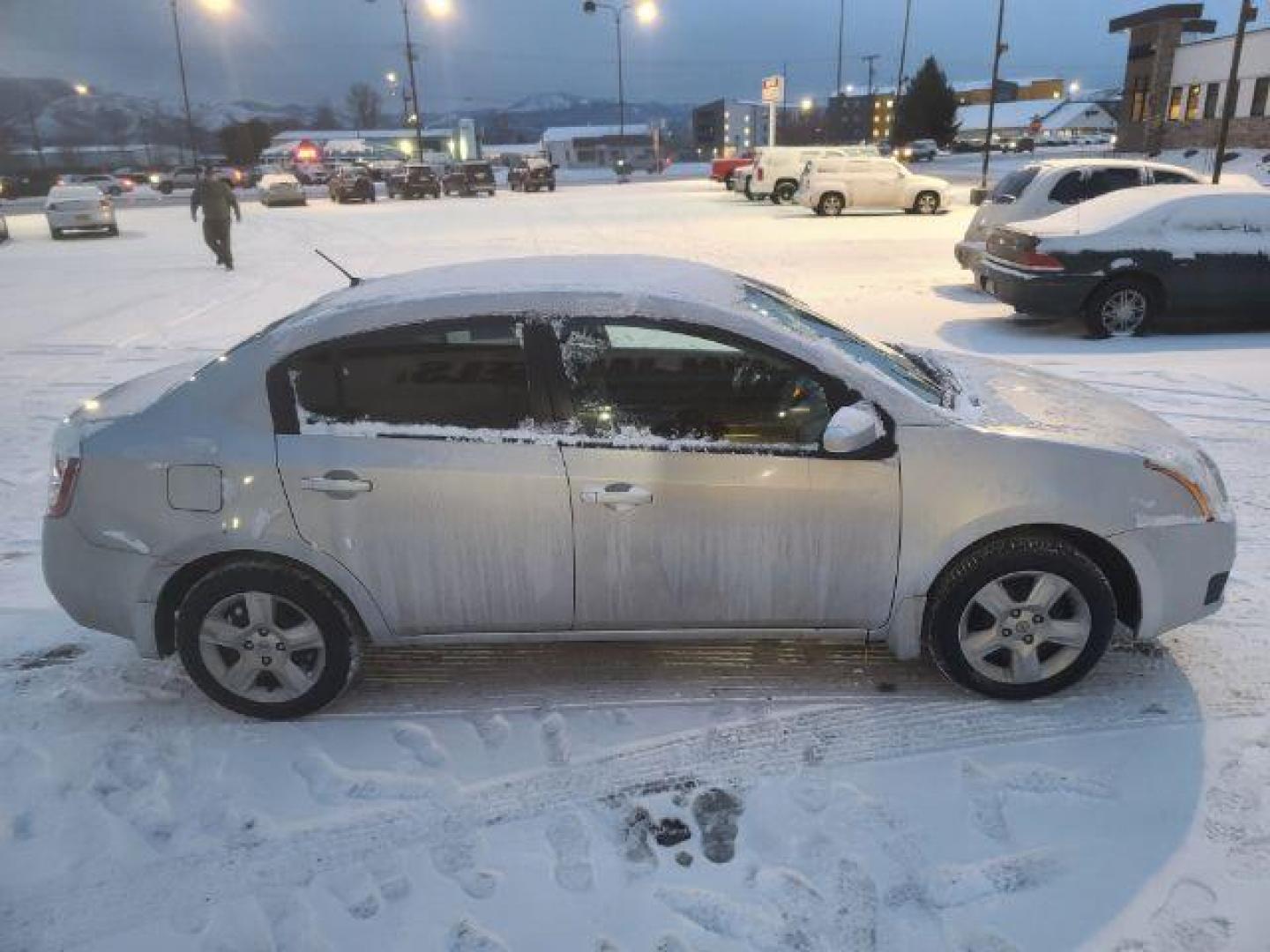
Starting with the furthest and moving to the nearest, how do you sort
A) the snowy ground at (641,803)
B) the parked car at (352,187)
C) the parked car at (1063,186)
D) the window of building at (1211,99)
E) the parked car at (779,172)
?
the window of building at (1211,99) < the parked car at (352,187) < the parked car at (779,172) < the parked car at (1063,186) < the snowy ground at (641,803)

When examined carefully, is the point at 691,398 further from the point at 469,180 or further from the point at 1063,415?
the point at 469,180

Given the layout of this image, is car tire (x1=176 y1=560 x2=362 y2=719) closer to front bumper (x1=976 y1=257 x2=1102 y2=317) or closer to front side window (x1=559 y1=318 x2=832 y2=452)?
front side window (x1=559 y1=318 x2=832 y2=452)

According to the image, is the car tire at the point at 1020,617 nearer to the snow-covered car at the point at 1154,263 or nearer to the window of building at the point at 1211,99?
the snow-covered car at the point at 1154,263

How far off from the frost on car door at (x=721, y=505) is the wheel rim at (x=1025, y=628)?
1.21ft

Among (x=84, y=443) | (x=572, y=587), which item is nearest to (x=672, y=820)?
(x=572, y=587)

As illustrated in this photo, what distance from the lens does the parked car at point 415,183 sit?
38.7m

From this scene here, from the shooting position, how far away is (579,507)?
3.29m

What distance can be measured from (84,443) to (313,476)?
866mm

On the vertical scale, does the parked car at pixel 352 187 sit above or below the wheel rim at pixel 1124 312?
above

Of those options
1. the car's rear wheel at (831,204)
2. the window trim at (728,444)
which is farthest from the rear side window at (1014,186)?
the car's rear wheel at (831,204)

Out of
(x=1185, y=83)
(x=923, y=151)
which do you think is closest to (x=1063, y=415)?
(x=1185, y=83)

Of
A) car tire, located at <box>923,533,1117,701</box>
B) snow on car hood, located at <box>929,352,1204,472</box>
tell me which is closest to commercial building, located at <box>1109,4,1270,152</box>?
snow on car hood, located at <box>929,352,1204,472</box>

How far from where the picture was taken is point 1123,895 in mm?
2697

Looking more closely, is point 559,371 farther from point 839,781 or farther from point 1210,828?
point 1210,828
